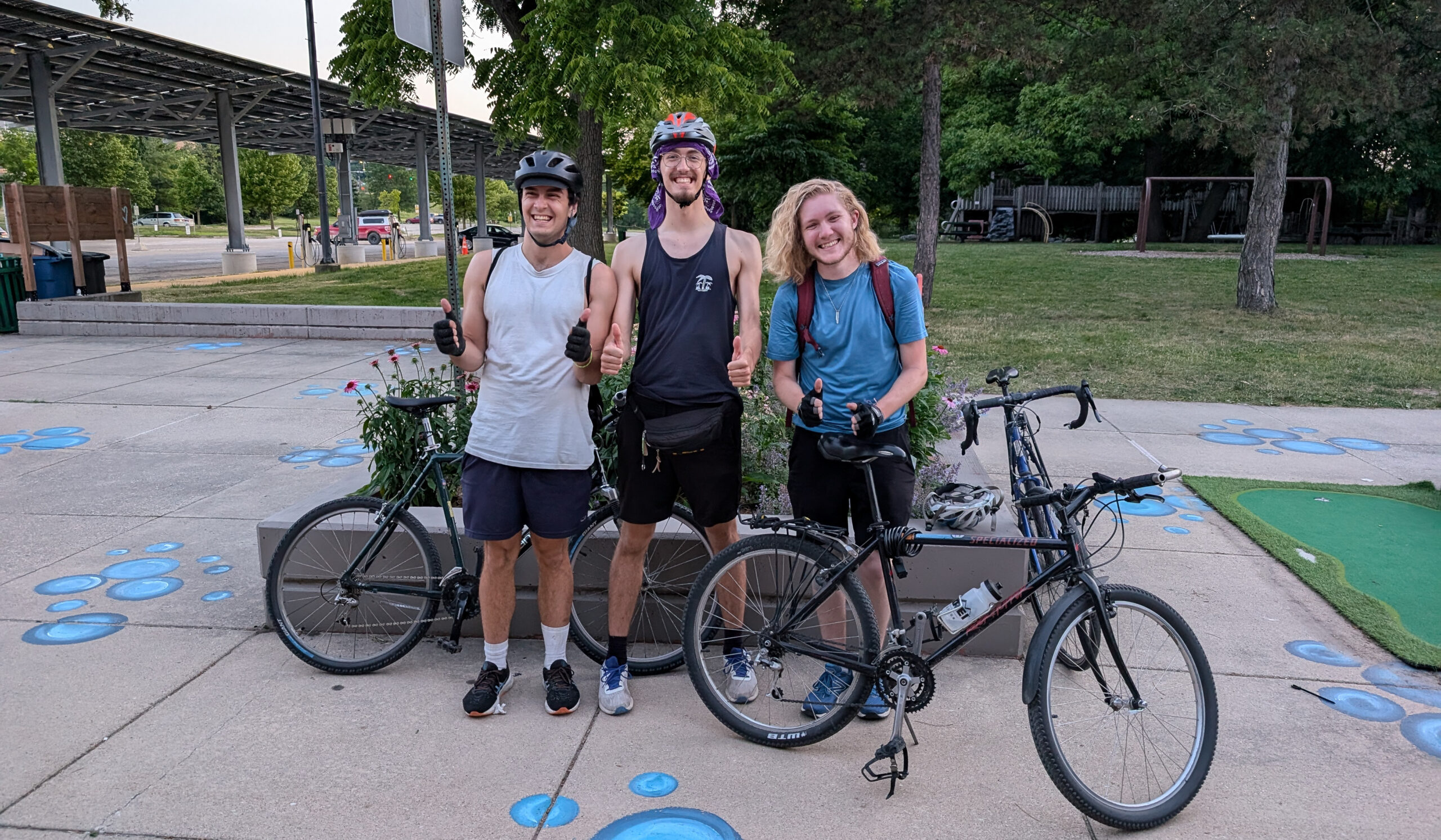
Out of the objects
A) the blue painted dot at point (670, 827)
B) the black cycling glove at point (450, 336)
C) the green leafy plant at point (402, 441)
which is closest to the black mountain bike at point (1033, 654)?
the blue painted dot at point (670, 827)

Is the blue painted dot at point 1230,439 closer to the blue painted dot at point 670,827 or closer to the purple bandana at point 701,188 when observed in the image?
the purple bandana at point 701,188

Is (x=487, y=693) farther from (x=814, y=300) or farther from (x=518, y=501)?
(x=814, y=300)

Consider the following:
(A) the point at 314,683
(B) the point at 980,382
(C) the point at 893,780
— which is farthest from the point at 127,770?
(B) the point at 980,382

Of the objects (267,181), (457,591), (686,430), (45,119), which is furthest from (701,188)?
(267,181)

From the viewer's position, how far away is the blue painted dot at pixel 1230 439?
300 inches

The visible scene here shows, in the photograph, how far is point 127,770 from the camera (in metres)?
3.28

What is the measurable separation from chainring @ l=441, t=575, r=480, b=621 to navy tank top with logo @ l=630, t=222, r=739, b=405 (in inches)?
43.6

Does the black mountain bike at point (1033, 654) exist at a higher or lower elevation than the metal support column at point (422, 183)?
lower

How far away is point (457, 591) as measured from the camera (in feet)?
13.1

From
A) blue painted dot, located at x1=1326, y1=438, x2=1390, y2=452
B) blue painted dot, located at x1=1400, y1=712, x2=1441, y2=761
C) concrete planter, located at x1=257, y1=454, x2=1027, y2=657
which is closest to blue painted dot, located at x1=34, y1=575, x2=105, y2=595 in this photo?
concrete planter, located at x1=257, y1=454, x2=1027, y2=657

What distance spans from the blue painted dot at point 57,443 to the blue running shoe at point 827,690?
6368 mm

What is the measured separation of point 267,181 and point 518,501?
96.2 metres

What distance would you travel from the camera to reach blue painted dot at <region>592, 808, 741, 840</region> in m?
2.94

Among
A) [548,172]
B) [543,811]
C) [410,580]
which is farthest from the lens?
[410,580]
